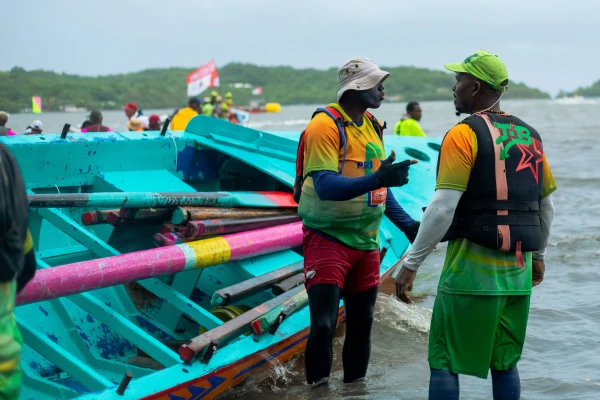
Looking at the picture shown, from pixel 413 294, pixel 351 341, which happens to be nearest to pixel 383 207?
pixel 351 341

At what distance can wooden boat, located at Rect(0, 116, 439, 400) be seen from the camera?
4.61 metres

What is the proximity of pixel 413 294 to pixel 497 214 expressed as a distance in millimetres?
5496

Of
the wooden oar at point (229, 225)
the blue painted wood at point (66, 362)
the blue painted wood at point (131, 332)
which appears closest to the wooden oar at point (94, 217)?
the wooden oar at point (229, 225)

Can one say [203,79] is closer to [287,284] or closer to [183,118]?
[183,118]

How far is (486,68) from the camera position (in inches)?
155

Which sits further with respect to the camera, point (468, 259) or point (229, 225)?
point (229, 225)

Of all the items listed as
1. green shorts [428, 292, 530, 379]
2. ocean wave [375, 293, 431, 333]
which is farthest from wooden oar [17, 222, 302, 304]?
green shorts [428, 292, 530, 379]

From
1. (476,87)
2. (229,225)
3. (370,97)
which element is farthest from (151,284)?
(476,87)

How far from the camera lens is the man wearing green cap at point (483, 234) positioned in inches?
150

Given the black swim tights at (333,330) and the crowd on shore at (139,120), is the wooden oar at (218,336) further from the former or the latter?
the crowd on shore at (139,120)

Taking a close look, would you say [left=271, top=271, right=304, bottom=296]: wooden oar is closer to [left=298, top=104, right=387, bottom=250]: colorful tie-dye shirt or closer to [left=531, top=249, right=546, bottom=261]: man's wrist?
[left=298, top=104, right=387, bottom=250]: colorful tie-dye shirt

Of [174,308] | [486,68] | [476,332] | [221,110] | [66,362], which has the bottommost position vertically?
[174,308]

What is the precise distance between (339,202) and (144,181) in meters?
2.63

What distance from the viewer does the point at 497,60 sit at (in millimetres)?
3996
